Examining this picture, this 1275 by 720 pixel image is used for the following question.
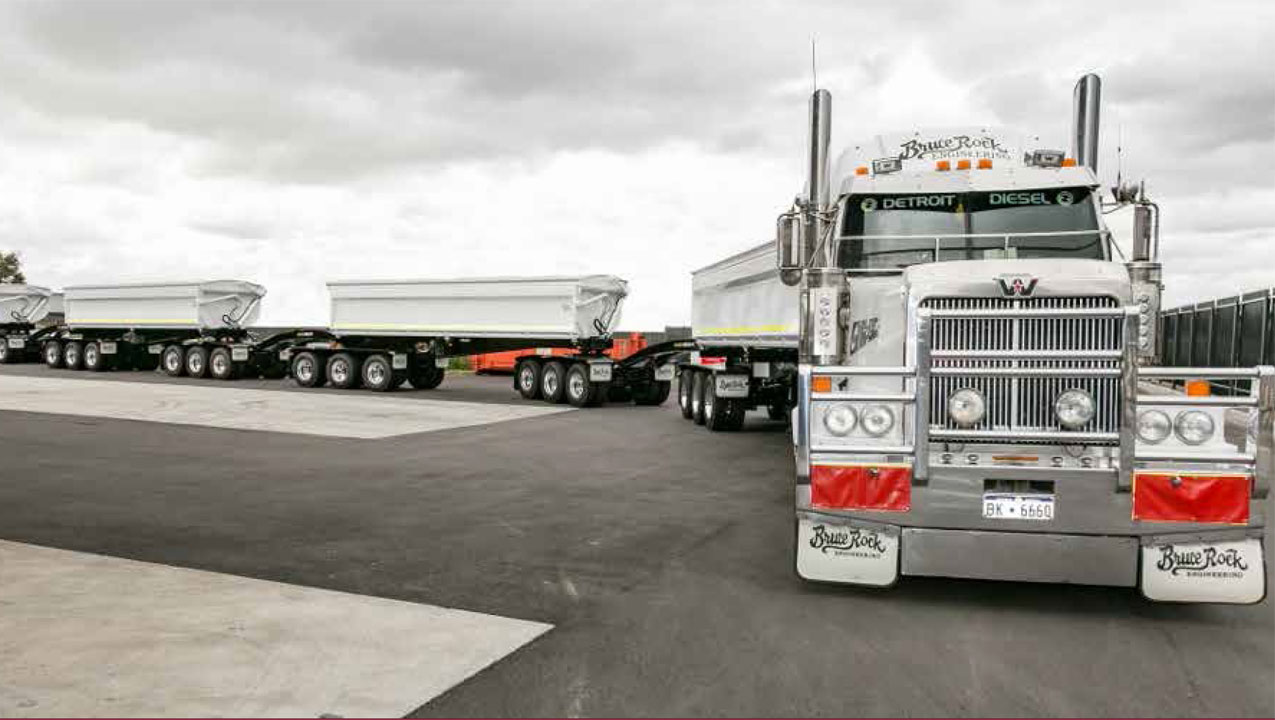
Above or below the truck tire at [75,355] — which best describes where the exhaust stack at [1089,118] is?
above

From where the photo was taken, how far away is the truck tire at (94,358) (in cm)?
3331

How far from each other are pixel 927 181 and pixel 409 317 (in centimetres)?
1921

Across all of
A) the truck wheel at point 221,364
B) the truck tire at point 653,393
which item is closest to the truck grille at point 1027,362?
the truck tire at point 653,393

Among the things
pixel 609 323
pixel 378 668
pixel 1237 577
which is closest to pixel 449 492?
pixel 378 668

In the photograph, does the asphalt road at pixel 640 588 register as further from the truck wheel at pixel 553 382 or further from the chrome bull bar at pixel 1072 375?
the truck wheel at pixel 553 382

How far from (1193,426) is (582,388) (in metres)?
16.8

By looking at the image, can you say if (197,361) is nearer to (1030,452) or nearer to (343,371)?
(343,371)

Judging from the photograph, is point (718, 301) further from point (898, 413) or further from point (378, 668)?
point (378, 668)

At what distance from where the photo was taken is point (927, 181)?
742 centimetres

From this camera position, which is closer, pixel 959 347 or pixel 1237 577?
pixel 1237 577

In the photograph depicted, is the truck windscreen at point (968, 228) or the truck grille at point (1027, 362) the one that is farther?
the truck windscreen at point (968, 228)

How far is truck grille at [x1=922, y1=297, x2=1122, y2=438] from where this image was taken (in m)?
5.41

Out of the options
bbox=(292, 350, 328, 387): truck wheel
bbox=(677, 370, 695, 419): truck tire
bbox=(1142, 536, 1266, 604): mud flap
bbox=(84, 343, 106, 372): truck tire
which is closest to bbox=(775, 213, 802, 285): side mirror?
bbox=(1142, 536, 1266, 604): mud flap

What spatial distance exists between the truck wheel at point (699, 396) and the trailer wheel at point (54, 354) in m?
27.9
